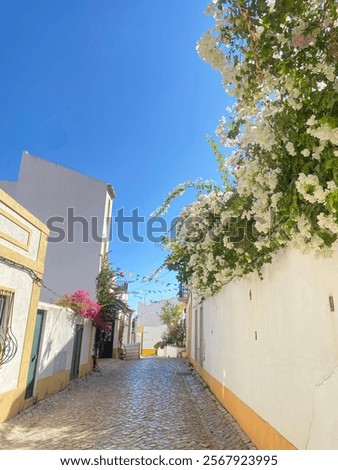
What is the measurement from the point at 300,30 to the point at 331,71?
0.39m

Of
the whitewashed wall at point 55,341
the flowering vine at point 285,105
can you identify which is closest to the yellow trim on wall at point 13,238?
the whitewashed wall at point 55,341

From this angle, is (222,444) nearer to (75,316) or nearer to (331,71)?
(331,71)

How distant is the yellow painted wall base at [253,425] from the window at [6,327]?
15.2 ft

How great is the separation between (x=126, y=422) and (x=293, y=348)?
4.20 m

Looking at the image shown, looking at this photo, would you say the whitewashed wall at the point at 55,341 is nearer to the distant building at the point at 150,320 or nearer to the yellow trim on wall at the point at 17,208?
the yellow trim on wall at the point at 17,208

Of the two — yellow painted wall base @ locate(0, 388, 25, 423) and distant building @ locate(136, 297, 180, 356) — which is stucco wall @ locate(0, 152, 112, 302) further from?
distant building @ locate(136, 297, 180, 356)

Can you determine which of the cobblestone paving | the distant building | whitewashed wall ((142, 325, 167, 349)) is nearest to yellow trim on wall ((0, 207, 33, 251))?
the cobblestone paving

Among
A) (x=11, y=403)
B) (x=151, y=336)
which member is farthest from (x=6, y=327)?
(x=151, y=336)

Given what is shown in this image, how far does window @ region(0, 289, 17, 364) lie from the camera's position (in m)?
6.50

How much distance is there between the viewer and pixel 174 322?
105 ft

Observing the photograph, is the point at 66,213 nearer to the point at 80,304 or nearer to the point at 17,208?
the point at 80,304

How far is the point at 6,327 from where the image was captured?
6.60 metres

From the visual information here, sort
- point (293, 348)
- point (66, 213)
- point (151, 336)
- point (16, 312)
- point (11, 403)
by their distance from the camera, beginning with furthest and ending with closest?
point (151, 336), point (66, 213), point (16, 312), point (11, 403), point (293, 348)
